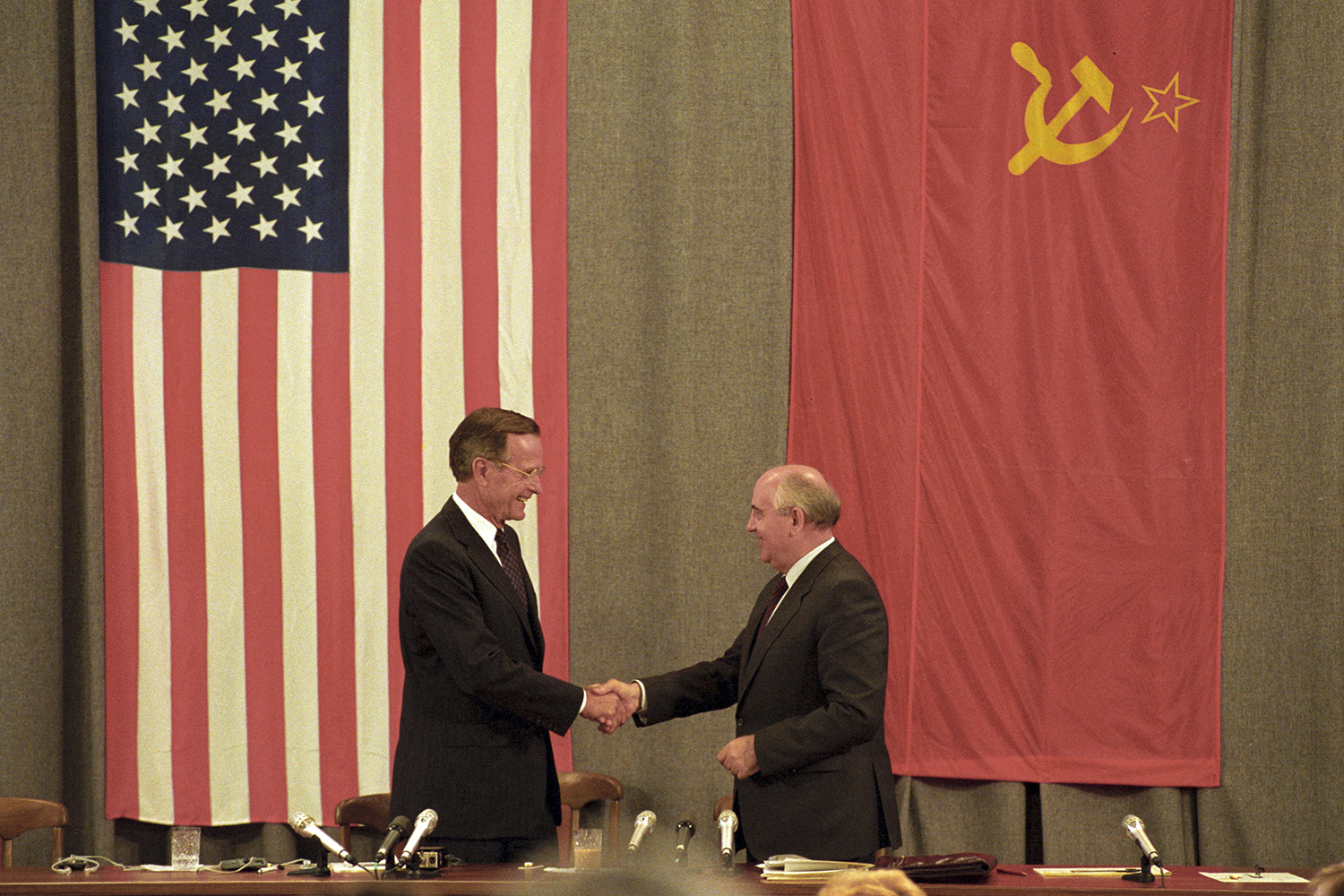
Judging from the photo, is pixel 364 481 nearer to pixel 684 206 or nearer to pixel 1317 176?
pixel 684 206

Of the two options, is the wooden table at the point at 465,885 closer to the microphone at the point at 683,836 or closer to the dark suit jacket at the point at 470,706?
the microphone at the point at 683,836

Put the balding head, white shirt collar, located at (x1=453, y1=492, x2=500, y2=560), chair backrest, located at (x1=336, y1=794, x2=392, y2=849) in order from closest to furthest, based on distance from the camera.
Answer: the balding head
white shirt collar, located at (x1=453, y1=492, x2=500, y2=560)
chair backrest, located at (x1=336, y1=794, x2=392, y2=849)

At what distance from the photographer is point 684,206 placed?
4863 mm

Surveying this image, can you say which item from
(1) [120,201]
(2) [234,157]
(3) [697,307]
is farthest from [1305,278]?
(1) [120,201]

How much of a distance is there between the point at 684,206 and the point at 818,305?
633 mm

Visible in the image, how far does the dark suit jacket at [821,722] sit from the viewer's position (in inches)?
135

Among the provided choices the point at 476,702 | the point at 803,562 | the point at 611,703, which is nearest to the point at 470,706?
the point at 476,702

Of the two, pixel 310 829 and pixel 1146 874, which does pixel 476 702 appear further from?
pixel 1146 874

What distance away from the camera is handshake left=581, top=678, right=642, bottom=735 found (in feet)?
13.1

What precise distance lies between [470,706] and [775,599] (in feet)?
3.13

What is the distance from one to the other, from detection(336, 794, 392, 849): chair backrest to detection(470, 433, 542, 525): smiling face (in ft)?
3.86

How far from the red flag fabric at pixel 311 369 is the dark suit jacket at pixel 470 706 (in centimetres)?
112

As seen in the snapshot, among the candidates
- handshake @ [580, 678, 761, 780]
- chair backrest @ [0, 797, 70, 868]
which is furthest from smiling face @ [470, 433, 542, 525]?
chair backrest @ [0, 797, 70, 868]

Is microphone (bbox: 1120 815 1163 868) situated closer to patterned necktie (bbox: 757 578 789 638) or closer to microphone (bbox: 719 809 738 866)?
microphone (bbox: 719 809 738 866)
